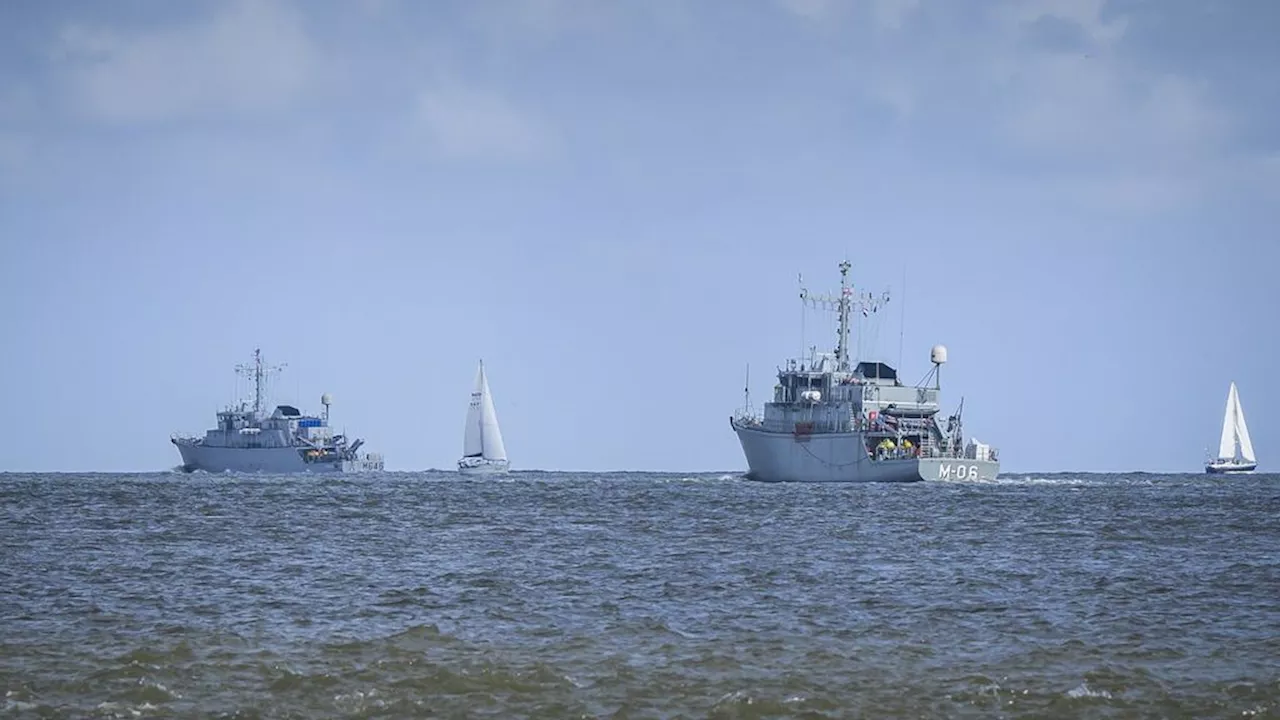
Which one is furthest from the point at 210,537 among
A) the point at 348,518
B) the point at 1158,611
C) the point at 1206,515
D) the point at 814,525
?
the point at 1206,515

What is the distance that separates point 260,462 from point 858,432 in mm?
96525

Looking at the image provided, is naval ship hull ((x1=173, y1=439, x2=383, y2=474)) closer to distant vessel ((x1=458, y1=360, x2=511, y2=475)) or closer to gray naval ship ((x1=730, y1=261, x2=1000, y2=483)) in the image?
distant vessel ((x1=458, y1=360, x2=511, y2=475))

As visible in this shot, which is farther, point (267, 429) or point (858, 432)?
point (267, 429)

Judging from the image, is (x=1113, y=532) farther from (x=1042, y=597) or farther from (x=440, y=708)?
(x=440, y=708)

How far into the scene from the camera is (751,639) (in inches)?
953

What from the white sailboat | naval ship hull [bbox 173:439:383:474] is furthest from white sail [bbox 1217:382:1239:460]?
naval ship hull [bbox 173:439:383:474]

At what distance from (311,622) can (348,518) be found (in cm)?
3448

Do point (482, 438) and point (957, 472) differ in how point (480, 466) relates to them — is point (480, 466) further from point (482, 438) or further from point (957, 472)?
point (957, 472)

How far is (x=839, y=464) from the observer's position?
349 ft

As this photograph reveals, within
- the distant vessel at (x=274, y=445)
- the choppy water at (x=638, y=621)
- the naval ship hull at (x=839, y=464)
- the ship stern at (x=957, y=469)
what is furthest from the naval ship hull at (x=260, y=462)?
the choppy water at (x=638, y=621)

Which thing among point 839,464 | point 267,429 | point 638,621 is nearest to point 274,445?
point 267,429

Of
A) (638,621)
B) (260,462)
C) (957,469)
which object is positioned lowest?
(638,621)

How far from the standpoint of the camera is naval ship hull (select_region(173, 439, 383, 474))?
176125 mm

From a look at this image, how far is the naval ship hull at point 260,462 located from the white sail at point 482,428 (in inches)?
722
